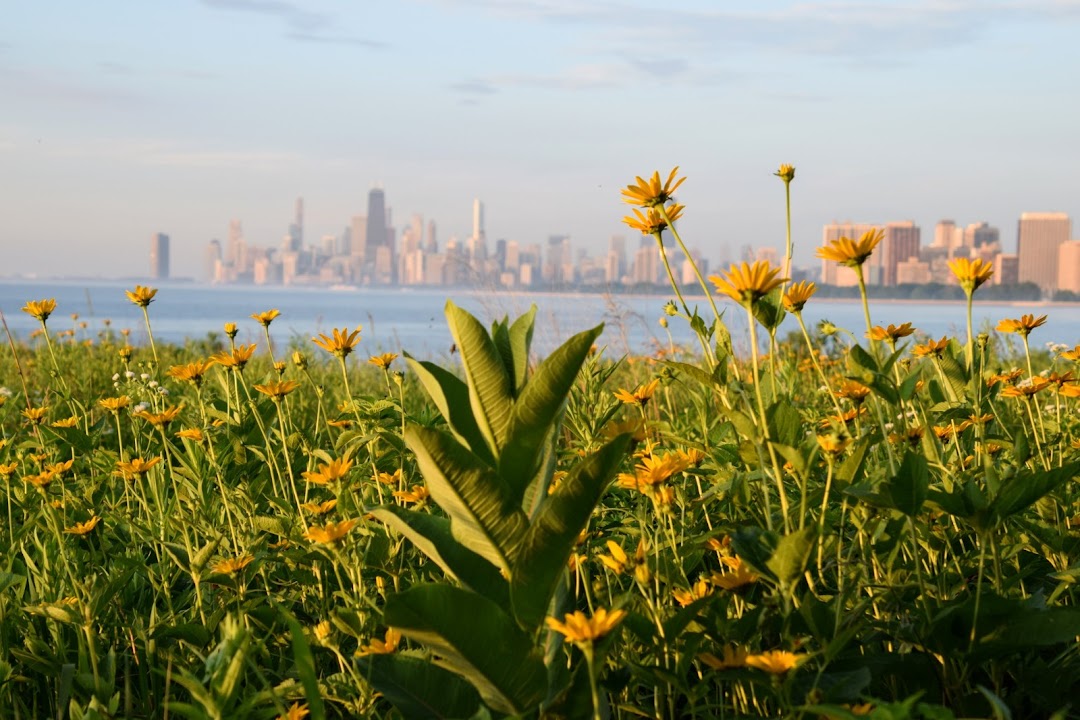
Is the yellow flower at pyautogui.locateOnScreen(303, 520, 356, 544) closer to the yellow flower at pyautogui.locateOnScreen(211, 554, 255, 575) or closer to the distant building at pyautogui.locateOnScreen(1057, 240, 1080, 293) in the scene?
the yellow flower at pyautogui.locateOnScreen(211, 554, 255, 575)

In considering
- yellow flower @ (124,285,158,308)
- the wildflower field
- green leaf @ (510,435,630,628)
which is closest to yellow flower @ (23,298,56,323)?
yellow flower @ (124,285,158,308)

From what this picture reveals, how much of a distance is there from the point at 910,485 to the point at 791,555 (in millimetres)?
251

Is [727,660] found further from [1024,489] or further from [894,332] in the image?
[894,332]

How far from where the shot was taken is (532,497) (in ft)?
5.00

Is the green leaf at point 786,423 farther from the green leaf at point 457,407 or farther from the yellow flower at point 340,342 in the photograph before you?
the yellow flower at point 340,342

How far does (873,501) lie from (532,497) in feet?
1.70

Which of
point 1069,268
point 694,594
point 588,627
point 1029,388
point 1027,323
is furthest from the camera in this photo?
point 1069,268

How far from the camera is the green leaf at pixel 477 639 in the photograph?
51.1 inches

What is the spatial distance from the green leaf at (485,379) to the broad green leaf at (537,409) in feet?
0.09

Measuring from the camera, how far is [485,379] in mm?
1440

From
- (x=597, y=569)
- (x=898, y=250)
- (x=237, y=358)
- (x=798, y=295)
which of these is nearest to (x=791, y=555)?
(x=798, y=295)

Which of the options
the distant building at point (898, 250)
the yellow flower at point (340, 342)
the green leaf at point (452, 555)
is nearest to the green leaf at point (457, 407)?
the green leaf at point (452, 555)

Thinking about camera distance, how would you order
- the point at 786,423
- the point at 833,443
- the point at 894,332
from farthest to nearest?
the point at 894,332, the point at 786,423, the point at 833,443

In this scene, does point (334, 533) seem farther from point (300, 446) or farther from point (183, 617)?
point (300, 446)
